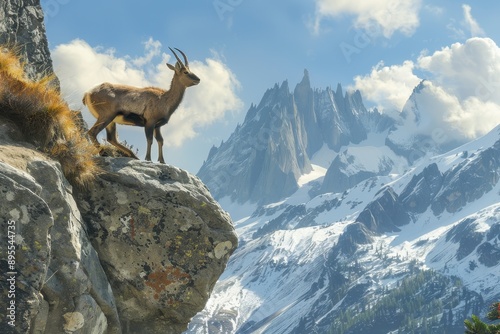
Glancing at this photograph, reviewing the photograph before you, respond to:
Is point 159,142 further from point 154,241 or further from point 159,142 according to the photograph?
point 154,241

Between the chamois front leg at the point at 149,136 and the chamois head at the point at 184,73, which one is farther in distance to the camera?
the chamois head at the point at 184,73

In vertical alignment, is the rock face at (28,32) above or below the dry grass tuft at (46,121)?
above

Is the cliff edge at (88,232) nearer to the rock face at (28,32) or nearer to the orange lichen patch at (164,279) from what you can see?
the orange lichen patch at (164,279)

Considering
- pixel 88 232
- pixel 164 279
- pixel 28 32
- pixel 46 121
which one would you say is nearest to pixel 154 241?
pixel 164 279

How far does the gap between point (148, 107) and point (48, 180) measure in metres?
5.39

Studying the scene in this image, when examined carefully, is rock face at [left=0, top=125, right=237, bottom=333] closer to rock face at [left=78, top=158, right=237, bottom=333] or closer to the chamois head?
rock face at [left=78, top=158, right=237, bottom=333]

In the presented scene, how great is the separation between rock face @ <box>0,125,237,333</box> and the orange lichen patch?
2cm

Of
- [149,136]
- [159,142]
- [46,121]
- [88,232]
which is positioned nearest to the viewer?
[46,121]

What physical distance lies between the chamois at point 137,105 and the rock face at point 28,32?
165cm

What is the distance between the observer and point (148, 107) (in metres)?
15.8

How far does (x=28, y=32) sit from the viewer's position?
54.7ft

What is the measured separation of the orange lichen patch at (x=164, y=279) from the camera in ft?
42.4

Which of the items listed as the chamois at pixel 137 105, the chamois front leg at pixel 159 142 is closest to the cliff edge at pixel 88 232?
the chamois front leg at pixel 159 142

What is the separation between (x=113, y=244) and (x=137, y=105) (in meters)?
4.39
